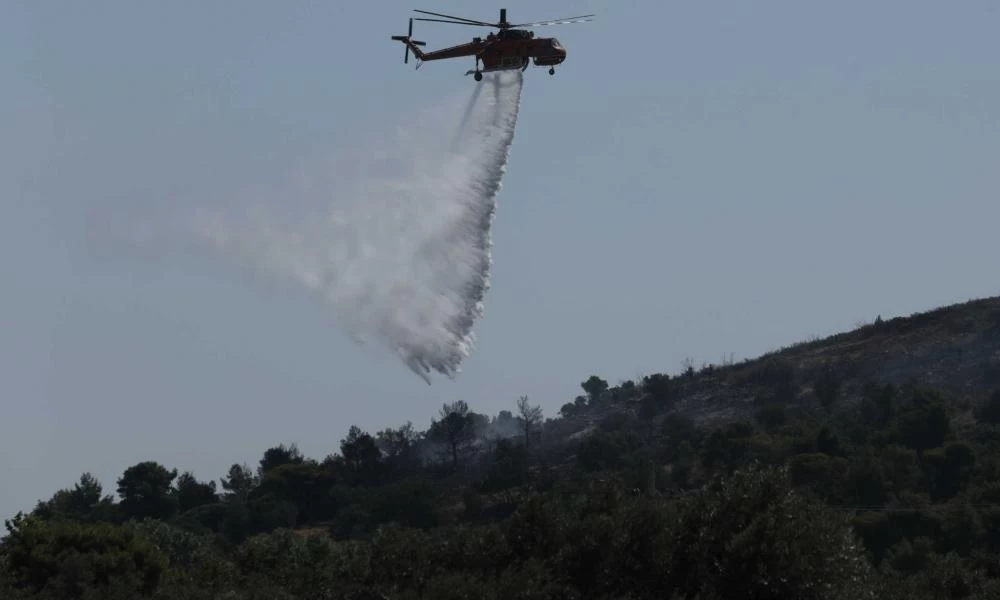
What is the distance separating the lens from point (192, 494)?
12388cm

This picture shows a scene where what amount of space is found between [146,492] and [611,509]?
264 feet

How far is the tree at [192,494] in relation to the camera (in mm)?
122656

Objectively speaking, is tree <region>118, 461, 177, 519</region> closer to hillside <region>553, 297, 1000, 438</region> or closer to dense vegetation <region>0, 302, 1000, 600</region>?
dense vegetation <region>0, 302, 1000, 600</region>

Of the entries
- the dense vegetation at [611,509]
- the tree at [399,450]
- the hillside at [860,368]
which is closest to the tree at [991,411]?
the dense vegetation at [611,509]

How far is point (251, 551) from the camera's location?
198 ft

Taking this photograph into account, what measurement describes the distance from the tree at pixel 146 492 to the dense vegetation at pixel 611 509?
0.53 ft

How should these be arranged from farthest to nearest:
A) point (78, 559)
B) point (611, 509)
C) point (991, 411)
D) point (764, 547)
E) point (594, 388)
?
point (594, 388) < point (991, 411) < point (78, 559) < point (611, 509) < point (764, 547)

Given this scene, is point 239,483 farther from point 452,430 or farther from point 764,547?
point 764,547

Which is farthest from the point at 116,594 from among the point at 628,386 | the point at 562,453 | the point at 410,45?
the point at 628,386

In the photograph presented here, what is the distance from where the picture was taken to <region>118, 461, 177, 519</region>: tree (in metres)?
119

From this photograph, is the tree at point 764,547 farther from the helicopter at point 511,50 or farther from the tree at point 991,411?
the tree at point 991,411

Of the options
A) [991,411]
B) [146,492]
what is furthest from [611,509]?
[146,492]

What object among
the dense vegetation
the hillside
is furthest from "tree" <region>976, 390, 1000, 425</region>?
the hillside

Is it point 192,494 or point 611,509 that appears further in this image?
point 192,494
